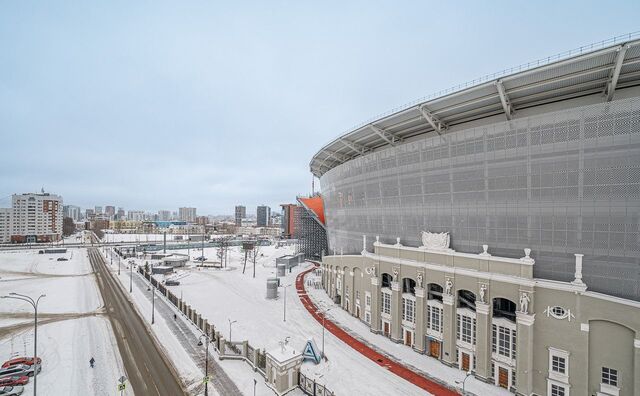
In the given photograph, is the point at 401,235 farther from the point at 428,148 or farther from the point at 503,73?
the point at 503,73

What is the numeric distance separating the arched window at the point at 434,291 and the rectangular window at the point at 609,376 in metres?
13.8

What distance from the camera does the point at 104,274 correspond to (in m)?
73.5

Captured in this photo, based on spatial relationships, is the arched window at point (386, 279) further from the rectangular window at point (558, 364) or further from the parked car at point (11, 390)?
the parked car at point (11, 390)

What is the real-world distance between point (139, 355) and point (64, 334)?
44.8ft

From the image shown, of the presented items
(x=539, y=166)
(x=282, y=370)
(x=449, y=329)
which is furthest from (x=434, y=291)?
(x=282, y=370)

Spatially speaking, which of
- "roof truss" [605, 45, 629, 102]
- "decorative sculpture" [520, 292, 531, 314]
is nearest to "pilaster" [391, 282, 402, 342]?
"decorative sculpture" [520, 292, 531, 314]

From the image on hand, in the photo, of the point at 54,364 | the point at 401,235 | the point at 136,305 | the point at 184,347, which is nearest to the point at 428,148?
the point at 401,235

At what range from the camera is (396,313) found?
3500 centimetres

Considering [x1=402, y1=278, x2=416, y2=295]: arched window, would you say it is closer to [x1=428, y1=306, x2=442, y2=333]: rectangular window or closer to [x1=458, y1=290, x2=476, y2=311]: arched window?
[x1=428, y1=306, x2=442, y2=333]: rectangular window

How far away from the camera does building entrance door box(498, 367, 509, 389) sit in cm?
2566

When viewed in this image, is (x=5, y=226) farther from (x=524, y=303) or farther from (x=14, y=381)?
(x=524, y=303)

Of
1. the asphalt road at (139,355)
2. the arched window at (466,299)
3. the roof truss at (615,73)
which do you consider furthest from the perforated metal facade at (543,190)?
the asphalt road at (139,355)

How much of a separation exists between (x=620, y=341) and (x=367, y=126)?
3073cm

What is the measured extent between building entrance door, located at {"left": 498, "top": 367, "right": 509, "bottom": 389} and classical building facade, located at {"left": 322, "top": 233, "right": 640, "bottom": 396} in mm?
84
